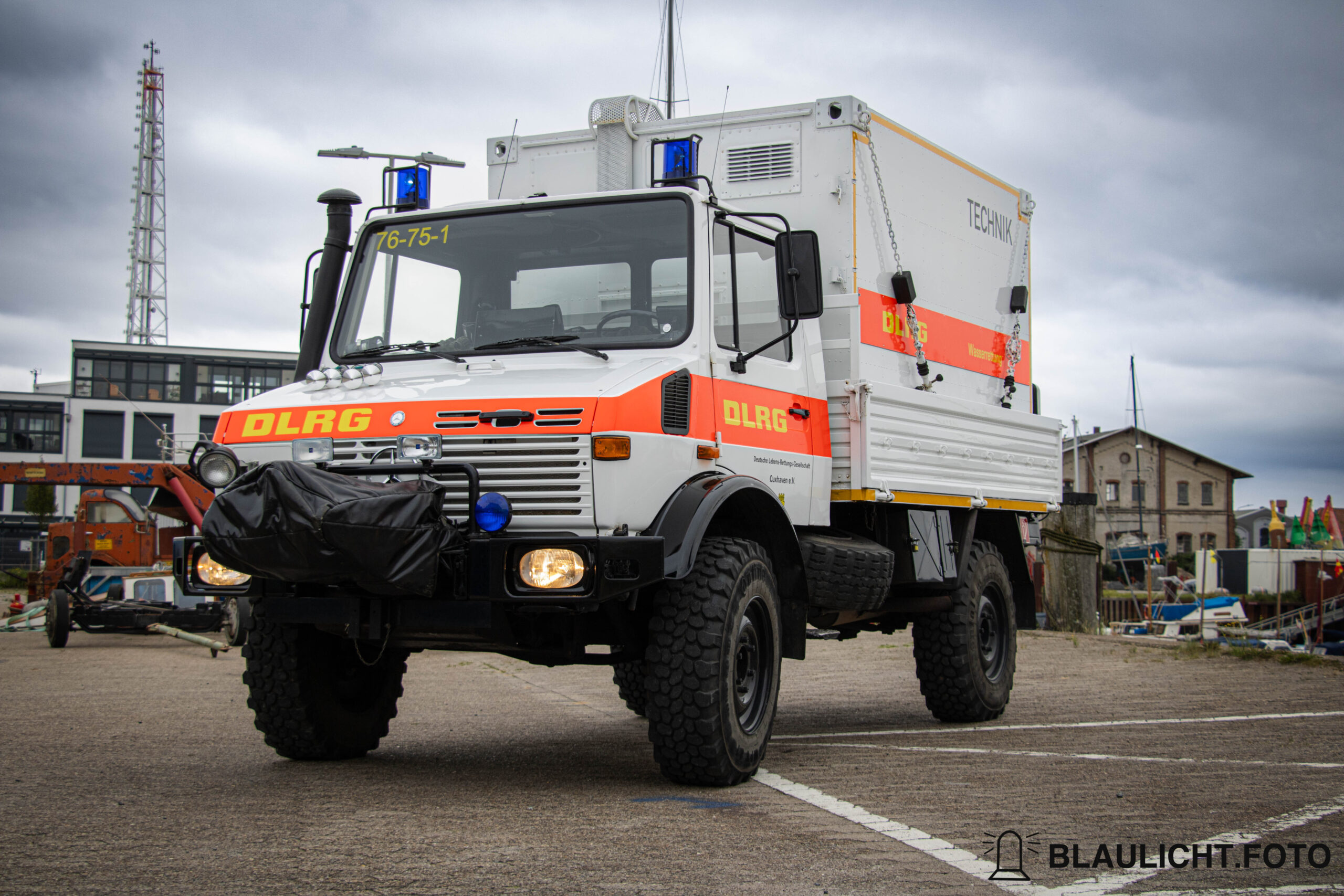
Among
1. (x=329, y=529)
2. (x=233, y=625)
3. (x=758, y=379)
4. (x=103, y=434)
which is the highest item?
(x=103, y=434)

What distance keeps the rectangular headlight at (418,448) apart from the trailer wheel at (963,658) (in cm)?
457

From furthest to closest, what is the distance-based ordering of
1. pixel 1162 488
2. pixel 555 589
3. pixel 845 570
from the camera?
pixel 1162 488 → pixel 845 570 → pixel 555 589

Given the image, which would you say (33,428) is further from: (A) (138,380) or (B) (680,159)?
(B) (680,159)

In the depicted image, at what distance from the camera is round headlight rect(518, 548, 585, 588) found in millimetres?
5543

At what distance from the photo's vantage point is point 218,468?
614 cm

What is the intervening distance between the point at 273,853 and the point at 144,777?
223 centimetres

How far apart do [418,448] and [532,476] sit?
1.85 feet

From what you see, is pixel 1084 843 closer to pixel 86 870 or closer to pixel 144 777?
pixel 86 870

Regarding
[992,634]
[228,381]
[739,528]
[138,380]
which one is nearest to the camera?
[739,528]

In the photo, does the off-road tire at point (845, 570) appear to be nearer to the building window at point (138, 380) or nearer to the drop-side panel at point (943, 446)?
the drop-side panel at point (943, 446)

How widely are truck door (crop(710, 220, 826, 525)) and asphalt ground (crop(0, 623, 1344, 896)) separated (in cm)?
162

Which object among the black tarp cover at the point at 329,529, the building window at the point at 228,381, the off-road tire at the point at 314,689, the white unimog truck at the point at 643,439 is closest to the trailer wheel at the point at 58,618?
the white unimog truck at the point at 643,439

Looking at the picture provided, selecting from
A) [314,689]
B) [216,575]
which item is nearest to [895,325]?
[314,689]

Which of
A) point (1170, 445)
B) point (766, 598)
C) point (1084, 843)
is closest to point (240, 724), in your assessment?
point (766, 598)
